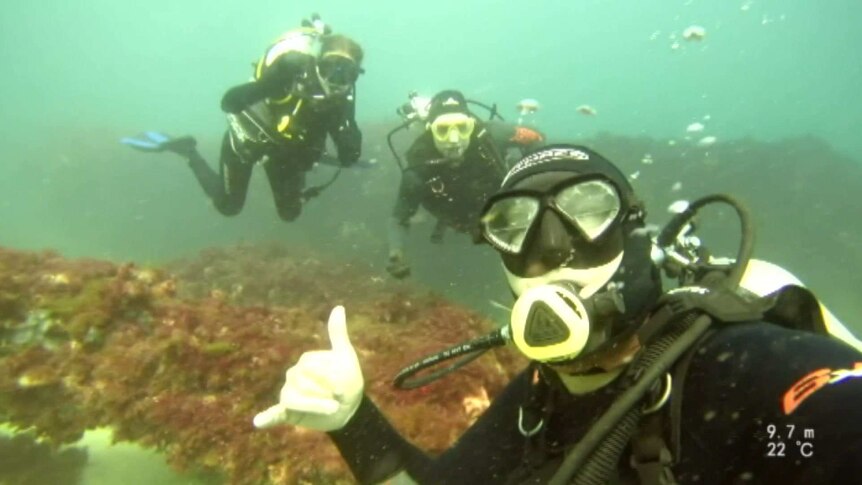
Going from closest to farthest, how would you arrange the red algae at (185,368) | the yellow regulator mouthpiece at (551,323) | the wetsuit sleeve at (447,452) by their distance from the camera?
the yellow regulator mouthpiece at (551,323) → the wetsuit sleeve at (447,452) → the red algae at (185,368)

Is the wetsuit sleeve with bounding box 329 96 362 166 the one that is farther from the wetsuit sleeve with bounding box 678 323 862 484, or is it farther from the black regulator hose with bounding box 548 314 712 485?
the wetsuit sleeve with bounding box 678 323 862 484

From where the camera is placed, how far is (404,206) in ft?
32.0

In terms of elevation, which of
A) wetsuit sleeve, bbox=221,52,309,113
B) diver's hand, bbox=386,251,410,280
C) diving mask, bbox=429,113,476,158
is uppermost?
wetsuit sleeve, bbox=221,52,309,113

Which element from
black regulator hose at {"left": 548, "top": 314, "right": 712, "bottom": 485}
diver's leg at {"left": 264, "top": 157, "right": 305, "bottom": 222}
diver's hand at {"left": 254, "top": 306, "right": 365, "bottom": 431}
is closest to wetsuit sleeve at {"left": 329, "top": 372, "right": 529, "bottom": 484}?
diver's hand at {"left": 254, "top": 306, "right": 365, "bottom": 431}

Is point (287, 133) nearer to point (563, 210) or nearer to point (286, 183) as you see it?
point (286, 183)

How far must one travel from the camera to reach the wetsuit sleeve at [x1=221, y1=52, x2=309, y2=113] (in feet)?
27.1

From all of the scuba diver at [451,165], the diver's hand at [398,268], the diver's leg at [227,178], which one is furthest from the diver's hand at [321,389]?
the diver's leg at [227,178]

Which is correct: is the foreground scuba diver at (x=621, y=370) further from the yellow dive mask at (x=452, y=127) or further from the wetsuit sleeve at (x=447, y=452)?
the yellow dive mask at (x=452, y=127)

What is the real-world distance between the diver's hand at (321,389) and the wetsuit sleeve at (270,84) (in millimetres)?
6758

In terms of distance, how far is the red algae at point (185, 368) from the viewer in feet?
14.4

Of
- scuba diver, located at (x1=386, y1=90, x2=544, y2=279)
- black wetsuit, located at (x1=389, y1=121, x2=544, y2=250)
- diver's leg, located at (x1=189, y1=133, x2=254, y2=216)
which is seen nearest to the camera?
scuba diver, located at (x1=386, y1=90, x2=544, y2=279)

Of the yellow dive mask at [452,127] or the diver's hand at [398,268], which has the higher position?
the yellow dive mask at [452,127]

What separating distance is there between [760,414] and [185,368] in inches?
191

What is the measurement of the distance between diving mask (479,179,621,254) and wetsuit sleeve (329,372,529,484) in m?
0.89
